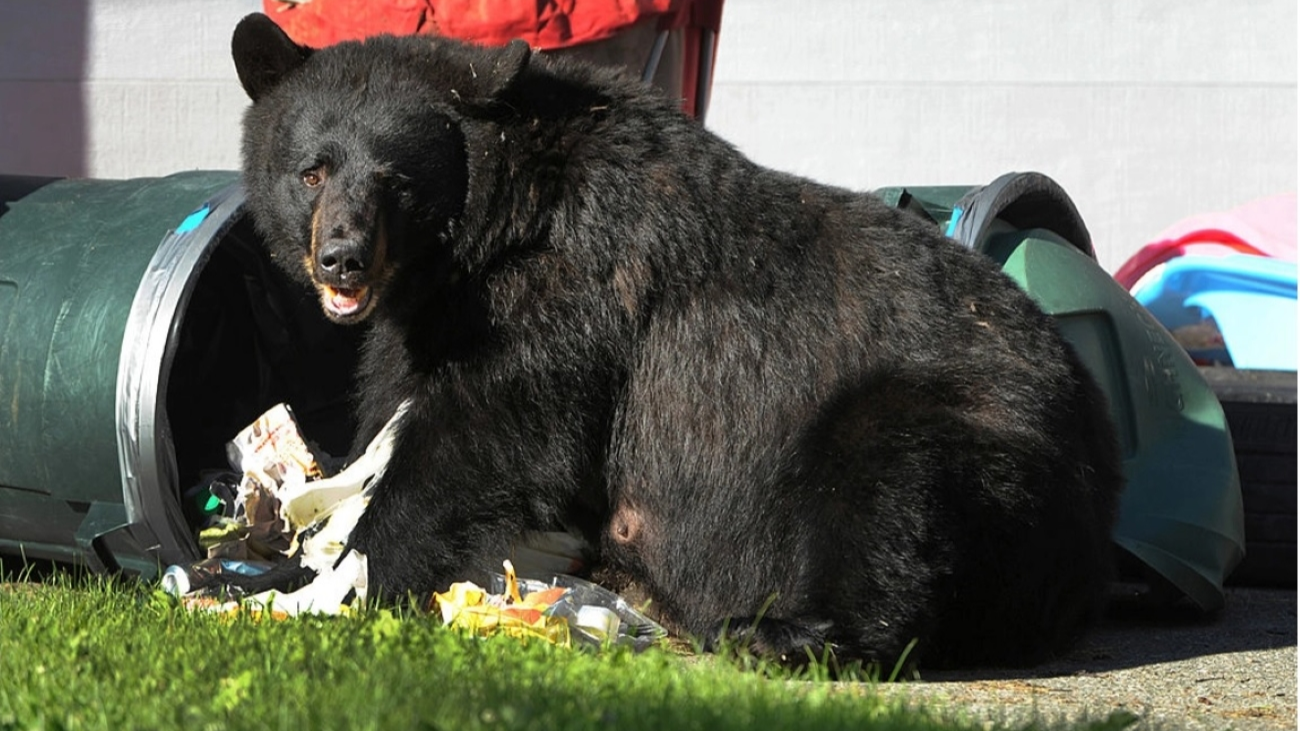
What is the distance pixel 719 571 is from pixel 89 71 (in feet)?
19.6

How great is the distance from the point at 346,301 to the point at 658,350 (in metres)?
0.83

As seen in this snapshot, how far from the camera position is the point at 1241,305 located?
7859mm

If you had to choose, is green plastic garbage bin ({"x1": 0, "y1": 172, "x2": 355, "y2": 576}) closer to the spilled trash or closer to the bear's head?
the spilled trash

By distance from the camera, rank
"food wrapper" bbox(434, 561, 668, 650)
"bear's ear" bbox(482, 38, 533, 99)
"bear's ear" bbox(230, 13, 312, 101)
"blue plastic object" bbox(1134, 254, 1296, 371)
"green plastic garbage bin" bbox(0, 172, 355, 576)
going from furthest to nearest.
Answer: "blue plastic object" bbox(1134, 254, 1296, 371) → "green plastic garbage bin" bbox(0, 172, 355, 576) → "bear's ear" bbox(230, 13, 312, 101) → "bear's ear" bbox(482, 38, 533, 99) → "food wrapper" bbox(434, 561, 668, 650)

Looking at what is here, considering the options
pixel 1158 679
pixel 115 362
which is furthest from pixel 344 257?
pixel 1158 679

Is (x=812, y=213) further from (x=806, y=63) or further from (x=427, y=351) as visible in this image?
(x=806, y=63)

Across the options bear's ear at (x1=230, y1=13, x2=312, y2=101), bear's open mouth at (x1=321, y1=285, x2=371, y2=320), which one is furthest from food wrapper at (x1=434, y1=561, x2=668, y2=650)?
bear's ear at (x1=230, y1=13, x2=312, y2=101)

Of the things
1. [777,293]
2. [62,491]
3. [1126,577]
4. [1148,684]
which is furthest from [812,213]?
[62,491]

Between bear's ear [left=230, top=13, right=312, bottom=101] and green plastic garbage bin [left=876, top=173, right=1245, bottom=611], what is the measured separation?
A: 7.61 ft

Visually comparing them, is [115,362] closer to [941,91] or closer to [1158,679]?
[1158,679]

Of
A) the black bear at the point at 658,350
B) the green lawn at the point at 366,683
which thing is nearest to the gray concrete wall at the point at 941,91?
the black bear at the point at 658,350

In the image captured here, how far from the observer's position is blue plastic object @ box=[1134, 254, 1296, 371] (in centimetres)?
779

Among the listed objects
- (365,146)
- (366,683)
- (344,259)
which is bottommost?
(366,683)

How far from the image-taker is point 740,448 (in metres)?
4.52
